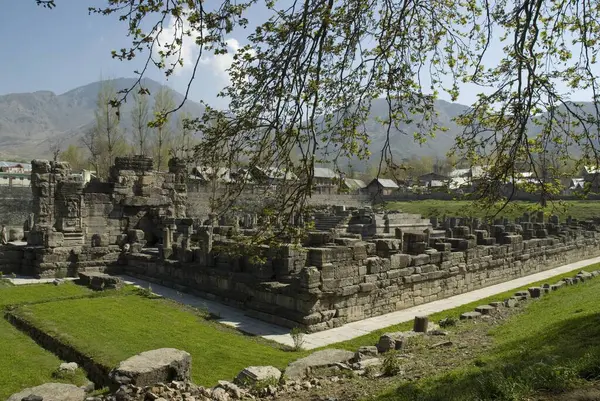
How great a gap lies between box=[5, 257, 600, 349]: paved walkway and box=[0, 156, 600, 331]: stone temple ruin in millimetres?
270

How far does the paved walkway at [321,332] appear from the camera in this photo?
11.6 metres

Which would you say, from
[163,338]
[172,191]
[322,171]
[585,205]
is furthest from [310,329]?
[322,171]

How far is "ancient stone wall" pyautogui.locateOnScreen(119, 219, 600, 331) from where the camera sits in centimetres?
1248

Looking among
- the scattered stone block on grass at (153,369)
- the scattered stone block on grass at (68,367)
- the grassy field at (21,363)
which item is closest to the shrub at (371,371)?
the scattered stone block on grass at (153,369)

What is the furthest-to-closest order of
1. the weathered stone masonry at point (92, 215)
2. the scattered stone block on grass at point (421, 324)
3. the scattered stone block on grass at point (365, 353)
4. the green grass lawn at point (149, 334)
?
1. the weathered stone masonry at point (92, 215)
2. the scattered stone block on grass at point (421, 324)
3. the green grass lawn at point (149, 334)
4. the scattered stone block on grass at point (365, 353)

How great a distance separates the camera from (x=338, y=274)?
12.8m

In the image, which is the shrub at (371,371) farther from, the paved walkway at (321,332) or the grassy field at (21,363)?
the grassy field at (21,363)

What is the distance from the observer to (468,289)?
694 inches

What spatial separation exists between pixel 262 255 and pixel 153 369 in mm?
3257

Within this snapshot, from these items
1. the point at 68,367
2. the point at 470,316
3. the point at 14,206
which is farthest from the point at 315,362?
the point at 14,206

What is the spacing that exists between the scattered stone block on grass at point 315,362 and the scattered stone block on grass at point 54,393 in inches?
119

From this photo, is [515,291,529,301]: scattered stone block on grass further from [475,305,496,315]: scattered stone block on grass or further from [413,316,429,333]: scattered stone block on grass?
[413,316,429,333]: scattered stone block on grass

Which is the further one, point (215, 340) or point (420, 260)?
point (420, 260)

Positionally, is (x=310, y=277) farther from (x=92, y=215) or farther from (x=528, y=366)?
(x=92, y=215)
